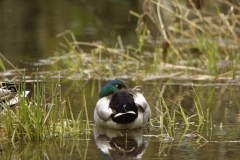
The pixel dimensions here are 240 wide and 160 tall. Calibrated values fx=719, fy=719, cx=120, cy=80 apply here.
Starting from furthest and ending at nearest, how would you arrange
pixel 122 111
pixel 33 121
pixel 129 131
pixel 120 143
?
pixel 129 131 → pixel 122 111 → pixel 120 143 → pixel 33 121

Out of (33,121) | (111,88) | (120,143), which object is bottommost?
(120,143)

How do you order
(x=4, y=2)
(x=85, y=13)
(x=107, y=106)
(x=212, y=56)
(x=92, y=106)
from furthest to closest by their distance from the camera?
(x=4, y=2) < (x=85, y=13) < (x=212, y=56) < (x=92, y=106) < (x=107, y=106)

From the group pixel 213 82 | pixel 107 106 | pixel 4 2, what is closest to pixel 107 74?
pixel 213 82

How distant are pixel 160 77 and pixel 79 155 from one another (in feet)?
15.2

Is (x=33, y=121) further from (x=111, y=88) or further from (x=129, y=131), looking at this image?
(x=111, y=88)

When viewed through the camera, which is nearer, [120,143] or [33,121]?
[33,121]

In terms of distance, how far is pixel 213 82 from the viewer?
995 centimetres

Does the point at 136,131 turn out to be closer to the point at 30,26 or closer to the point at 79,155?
the point at 79,155

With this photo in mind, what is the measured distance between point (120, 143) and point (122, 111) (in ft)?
1.70

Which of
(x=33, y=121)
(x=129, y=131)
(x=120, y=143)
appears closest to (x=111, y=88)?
(x=129, y=131)

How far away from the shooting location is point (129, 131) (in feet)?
23.2

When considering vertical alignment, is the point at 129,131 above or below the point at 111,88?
below

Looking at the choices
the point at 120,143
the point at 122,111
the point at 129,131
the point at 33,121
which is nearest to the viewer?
A: the point at 33,121

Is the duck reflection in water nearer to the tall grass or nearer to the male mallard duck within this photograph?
the male mallard duck
